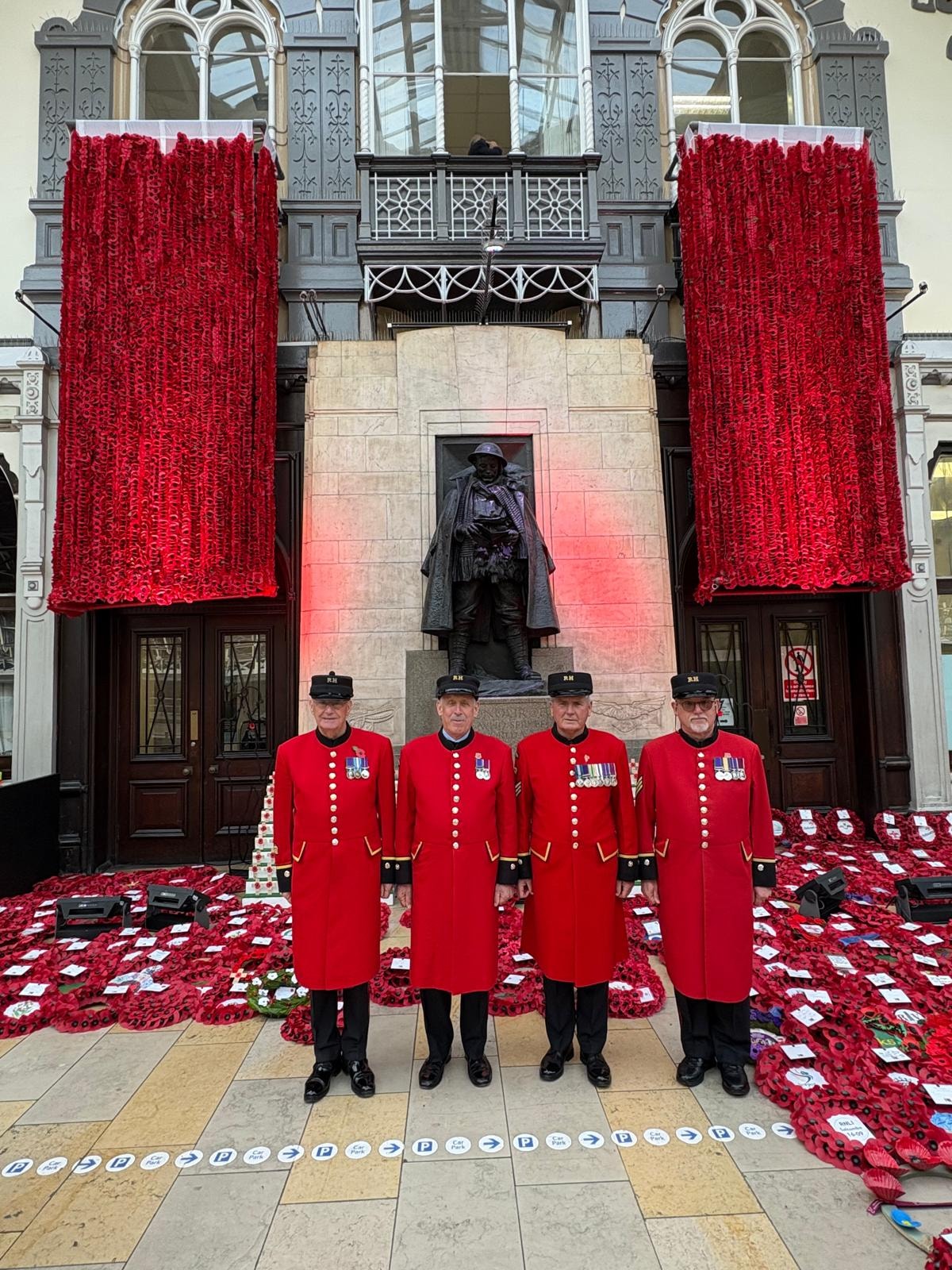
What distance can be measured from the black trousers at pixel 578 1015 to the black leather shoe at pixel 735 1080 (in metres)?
0.51

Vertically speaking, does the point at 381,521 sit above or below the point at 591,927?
above

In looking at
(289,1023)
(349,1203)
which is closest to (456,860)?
(349,1203)

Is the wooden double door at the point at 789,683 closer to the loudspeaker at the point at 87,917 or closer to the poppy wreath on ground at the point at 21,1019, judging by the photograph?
the loudspeaker at the point at 87,917

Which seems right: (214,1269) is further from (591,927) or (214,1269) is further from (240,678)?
(240,678)

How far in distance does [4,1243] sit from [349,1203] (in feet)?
3.52

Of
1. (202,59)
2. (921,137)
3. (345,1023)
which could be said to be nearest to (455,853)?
(345,1023)

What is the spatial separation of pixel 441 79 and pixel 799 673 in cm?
783

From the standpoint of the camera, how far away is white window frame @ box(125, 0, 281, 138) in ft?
27.7

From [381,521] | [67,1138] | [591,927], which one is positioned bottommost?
[67,1138]

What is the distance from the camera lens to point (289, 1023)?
377 centimetres

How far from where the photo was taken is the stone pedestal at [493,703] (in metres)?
6.00

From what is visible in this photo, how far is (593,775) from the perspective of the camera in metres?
3.24

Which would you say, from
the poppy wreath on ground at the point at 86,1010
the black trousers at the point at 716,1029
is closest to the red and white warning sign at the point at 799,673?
the black trousers at the point at 716,1029

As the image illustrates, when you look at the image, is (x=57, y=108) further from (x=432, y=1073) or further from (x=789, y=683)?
(x=789, y=683)
